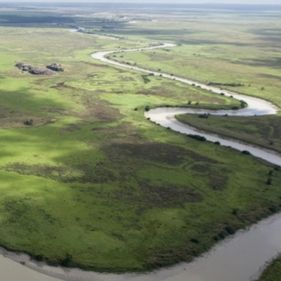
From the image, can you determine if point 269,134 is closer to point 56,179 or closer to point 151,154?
point 151,154

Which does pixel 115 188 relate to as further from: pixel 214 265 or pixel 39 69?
pixel 39 69

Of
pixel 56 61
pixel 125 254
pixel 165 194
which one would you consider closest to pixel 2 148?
pixel 165 194

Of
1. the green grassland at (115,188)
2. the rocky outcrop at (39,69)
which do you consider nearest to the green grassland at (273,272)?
the green grassland at (115,188)

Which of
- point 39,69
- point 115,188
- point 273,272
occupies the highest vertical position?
point 273,272

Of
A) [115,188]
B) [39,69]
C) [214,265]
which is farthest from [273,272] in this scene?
[39,69]

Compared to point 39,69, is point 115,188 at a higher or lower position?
higher

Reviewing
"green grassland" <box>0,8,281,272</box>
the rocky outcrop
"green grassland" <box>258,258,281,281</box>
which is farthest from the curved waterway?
the rocky outcrop

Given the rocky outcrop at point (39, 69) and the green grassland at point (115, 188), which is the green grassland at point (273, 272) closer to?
the green grassland at point (115, 188)
